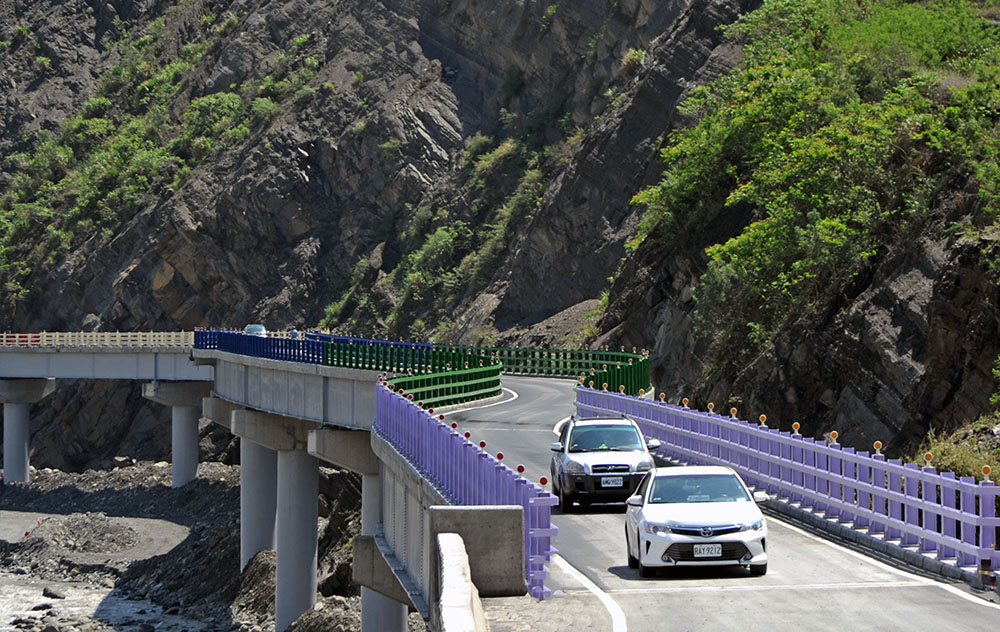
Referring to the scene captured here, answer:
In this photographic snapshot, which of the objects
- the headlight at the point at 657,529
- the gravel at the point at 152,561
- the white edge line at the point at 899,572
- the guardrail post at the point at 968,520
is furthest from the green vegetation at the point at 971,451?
the gravel at the point at 152,561

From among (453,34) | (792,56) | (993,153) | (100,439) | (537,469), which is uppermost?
(453,34)

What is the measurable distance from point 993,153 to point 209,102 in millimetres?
73459

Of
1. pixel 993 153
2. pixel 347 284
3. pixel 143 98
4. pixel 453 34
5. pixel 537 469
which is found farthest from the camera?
pixel 143 98

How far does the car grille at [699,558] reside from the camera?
15.8m

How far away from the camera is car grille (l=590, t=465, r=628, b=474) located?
21442mm

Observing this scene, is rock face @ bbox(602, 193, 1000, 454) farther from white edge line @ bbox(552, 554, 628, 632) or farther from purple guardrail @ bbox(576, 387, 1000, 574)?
white edge line @ bbox(552, 554, 628, 632)

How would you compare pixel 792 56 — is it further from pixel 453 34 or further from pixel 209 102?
pixel 209 102

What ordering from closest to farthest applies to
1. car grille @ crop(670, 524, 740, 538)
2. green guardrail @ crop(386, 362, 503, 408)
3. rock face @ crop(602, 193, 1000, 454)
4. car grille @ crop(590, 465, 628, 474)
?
car grille @ crop(670, 524, 740, 538), car grille @ crop(590, 465, 628, 474), rock face @ crop(602, 193, 1000, 454), green guardrail @ crop(386, 362, 503, 408)

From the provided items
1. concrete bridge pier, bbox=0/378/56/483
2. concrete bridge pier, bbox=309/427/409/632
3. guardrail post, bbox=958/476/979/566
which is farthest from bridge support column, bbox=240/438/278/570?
guardrail post, bbox=958/476/979/566

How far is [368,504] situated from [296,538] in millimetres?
8508

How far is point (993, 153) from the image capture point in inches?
1417

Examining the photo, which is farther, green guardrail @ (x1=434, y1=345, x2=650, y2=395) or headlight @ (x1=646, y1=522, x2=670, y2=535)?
green guardrail @ (x1=434, y1=345, x2=650, y2=395)

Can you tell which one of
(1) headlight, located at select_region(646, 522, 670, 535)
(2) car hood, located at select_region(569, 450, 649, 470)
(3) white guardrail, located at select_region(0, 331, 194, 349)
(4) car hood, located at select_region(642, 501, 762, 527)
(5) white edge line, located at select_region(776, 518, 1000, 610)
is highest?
(4) car hood, located at select_region(642, 501, 762, 527)

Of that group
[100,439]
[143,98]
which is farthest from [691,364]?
[143,98]
